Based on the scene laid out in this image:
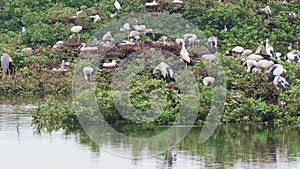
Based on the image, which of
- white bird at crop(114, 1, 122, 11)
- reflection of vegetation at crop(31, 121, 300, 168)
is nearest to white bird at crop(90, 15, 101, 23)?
white bird at crop(114, 1, 122, 11)

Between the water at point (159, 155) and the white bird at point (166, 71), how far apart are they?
78.9 inches

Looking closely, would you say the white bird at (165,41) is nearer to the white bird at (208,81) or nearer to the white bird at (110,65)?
the white bird at (110,65)

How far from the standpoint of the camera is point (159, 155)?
1593 cm

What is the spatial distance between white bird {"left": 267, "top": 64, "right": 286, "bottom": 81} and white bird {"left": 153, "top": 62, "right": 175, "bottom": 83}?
1699 millimetres

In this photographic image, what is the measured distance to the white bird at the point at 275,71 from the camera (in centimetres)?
1941

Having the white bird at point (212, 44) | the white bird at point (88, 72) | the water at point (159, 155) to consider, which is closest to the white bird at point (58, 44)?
the white bird at point (212, 44)

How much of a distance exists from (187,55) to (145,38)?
387 centimetres

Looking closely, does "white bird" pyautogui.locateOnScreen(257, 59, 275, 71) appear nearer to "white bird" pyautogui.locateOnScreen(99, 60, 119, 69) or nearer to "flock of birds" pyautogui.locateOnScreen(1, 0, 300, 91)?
"flock of birds" pyautogui.locateOnScreen(1, 0, 300, 91)

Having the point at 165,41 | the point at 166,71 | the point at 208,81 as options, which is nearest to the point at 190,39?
the point at 165,41

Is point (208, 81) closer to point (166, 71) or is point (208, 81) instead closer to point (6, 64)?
point (166, 71)

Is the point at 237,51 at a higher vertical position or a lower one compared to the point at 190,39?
lower

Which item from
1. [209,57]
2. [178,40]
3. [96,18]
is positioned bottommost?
[209,57]

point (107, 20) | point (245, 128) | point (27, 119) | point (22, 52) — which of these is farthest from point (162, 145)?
point (107, 20)

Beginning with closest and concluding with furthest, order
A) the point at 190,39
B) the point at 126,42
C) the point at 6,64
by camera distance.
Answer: the point at 126,42, the point at 6,64, the point at 190,39
